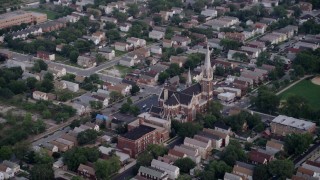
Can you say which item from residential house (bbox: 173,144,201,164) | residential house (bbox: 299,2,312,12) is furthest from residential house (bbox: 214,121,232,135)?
residential house (bbox: 299,2,312,12)

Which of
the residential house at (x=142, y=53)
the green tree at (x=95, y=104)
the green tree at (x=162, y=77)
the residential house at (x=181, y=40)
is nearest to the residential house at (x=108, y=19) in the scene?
the residential house at (x=181, y=40)

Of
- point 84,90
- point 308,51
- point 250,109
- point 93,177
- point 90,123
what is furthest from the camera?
point 308,51

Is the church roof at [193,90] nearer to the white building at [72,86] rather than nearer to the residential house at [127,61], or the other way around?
the white building at [72,86]

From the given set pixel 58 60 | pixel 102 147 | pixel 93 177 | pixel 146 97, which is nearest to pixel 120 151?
pixel 102 147

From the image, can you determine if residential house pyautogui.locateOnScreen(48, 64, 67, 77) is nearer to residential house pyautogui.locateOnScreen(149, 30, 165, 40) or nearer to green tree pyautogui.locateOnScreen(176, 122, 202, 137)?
residential house pyautogui.locateOnScreen(149, 30, 165, 40)

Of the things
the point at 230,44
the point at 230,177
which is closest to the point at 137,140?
the point at 230,177

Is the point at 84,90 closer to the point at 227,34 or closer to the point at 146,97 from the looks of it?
the point at 146,97
